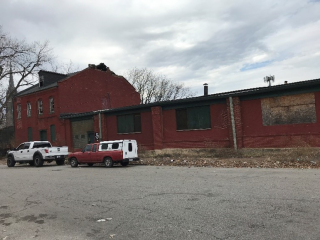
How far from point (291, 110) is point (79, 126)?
20696 millimetres

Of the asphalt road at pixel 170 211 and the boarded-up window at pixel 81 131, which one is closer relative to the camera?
the asphalt road at pixel 170 211

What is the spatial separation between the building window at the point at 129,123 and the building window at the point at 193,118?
13.4ft

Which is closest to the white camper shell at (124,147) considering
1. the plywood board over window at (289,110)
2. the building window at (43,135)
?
the plywood board over window at (289,110)

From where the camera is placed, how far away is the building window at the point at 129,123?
24966 millimetres

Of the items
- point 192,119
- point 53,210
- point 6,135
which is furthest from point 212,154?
point 6,135

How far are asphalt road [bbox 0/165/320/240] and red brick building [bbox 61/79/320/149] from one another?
8553 millimetres

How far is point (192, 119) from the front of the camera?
71.6ft

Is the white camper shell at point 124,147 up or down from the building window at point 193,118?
down

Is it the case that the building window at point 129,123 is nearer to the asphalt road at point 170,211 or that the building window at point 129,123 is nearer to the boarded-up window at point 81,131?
the boarded-up window at point 81,131

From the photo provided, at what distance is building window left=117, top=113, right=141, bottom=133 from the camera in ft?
81.9

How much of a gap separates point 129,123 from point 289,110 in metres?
13.2

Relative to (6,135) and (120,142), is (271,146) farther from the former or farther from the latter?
(6,135)

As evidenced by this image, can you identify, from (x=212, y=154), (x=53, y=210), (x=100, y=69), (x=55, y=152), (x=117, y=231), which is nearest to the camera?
(x=117, y=231)

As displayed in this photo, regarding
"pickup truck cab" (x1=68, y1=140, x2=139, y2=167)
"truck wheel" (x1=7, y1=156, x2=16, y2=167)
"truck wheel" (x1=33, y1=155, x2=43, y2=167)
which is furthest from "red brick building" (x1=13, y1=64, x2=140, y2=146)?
"pickup truck cab" (x1=68, y1=140, x2=139, y2=167)
